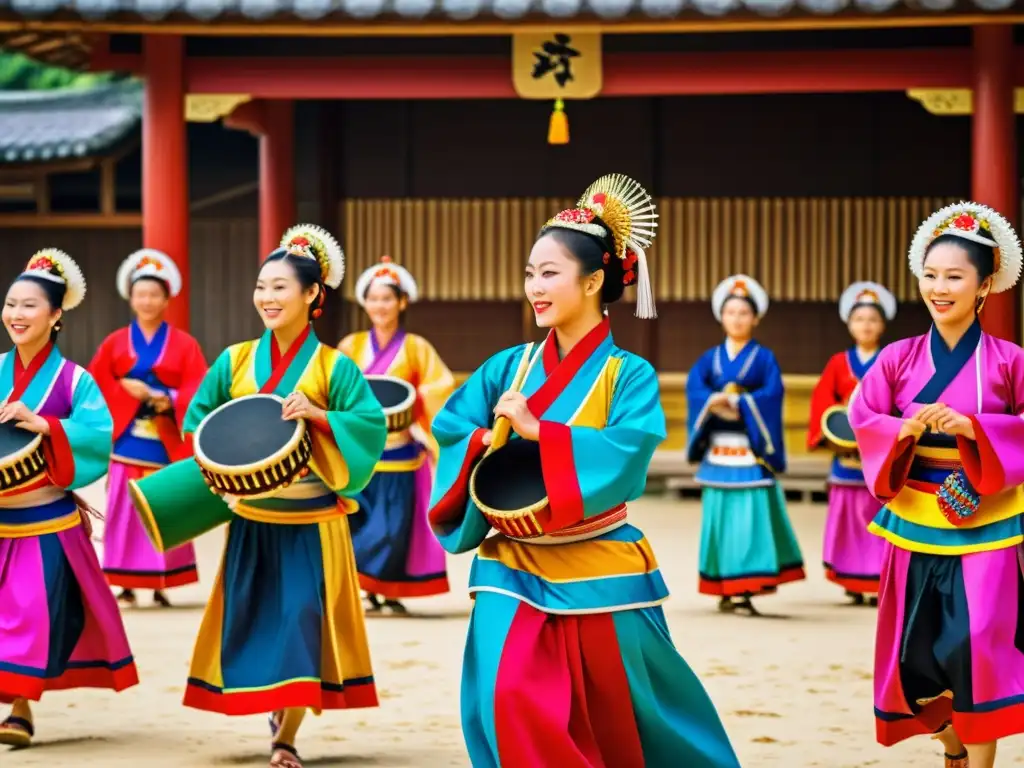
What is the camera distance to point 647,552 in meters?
5.00

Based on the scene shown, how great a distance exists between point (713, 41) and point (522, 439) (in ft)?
32.7

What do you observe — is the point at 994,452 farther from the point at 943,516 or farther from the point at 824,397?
the point at 824,397

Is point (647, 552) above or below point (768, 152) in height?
below

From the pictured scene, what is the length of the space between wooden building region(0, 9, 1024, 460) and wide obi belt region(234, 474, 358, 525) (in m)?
6.98

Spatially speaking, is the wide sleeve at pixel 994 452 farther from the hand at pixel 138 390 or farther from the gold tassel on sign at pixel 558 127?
the gold tassel on sign at pixel 558 127

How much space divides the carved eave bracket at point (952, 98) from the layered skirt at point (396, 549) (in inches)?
206

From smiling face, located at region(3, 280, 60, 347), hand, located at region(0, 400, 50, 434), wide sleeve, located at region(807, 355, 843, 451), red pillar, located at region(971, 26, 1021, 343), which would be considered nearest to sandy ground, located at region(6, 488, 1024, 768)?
wide sleeve, located at region(807, 355, 843, 451)

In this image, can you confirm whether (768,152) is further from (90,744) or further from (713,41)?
(90,744)

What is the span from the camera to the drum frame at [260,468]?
5.89m

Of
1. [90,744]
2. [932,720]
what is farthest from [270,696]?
[932,720]

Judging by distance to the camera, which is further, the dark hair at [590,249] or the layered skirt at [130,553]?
the layered skirt at [130,553]

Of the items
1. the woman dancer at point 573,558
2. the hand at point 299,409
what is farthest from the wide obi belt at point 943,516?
the hand at point 299,409

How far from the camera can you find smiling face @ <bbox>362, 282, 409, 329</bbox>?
10.0 metres

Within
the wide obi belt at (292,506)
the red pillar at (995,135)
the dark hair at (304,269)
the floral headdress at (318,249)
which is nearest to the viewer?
the wide obi belt at (292,506)
